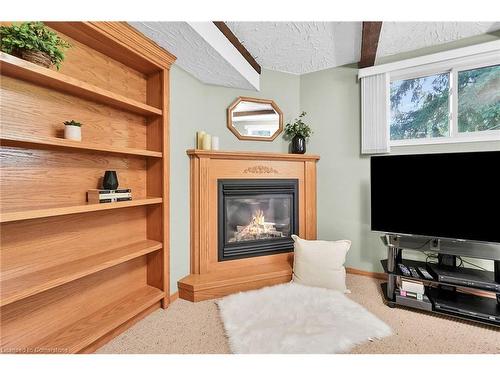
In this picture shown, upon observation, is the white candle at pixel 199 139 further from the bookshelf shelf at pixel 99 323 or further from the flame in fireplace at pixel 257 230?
the bookshelf shelf at pixel 99 323

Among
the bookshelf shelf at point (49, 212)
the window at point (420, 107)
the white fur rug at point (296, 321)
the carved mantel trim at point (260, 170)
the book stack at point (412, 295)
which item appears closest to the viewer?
the bookshelf shelf at point (49, 212)

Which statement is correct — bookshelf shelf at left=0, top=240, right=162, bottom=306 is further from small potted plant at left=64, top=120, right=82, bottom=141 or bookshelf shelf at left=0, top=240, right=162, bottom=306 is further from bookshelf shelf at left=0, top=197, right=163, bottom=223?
small potted plant at left=64, top=120, right=82, bottom=141

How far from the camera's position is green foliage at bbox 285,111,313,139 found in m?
2.68

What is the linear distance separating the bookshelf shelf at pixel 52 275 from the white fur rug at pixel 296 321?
88 centimetres

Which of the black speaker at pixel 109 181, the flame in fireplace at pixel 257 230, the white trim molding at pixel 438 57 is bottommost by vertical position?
the flame in fireplace at pixel 257 230

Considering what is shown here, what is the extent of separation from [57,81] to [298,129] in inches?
85.8

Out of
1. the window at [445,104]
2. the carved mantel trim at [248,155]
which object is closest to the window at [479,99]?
the window at [445,104]

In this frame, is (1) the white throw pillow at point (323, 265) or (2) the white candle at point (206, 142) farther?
(2) the white candle at point (206, 142)

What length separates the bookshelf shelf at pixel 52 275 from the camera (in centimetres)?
106

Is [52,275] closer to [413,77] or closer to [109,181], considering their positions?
[109,181]

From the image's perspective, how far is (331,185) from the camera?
2.72m

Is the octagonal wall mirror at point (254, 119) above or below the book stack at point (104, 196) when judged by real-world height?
above
